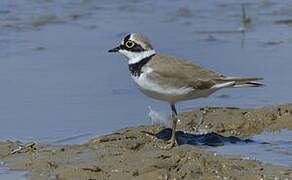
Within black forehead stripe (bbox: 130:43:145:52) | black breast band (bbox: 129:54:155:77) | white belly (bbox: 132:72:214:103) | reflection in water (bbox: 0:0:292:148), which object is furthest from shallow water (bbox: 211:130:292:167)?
Answer: reflection in water (bbox: 0:0:292:148)

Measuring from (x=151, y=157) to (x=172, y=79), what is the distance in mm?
695

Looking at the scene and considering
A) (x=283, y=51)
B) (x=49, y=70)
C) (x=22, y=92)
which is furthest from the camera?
(x=283, y=51)

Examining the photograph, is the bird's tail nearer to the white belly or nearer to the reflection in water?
the white belly

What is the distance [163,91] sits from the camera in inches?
321

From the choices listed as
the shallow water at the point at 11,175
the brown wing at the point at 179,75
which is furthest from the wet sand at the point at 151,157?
the brown wing at the point at 179,75

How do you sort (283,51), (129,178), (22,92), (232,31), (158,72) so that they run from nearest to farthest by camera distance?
(129,178)
(158,72)
(22,92)
(283,51)
(232,31)

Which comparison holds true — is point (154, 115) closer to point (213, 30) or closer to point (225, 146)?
point (225, 146)

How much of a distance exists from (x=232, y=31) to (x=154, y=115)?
371 cm

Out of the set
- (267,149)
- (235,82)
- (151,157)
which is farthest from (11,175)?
(267,149)

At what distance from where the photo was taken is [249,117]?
29.8 feet

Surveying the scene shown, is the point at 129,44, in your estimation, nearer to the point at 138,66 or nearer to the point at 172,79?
the point at 138,66

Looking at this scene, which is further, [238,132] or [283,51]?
[283,51]

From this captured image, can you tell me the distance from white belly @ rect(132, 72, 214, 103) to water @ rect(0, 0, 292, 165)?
37.7 inches

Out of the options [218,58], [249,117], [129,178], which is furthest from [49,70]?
[129,178]
